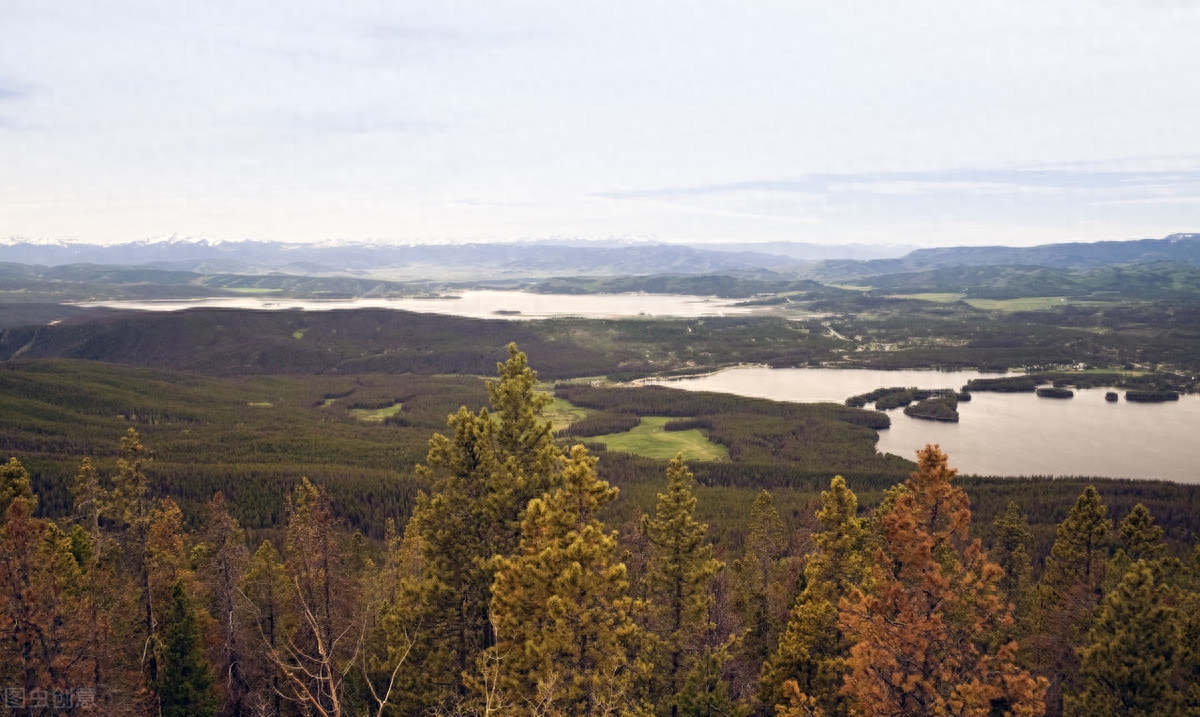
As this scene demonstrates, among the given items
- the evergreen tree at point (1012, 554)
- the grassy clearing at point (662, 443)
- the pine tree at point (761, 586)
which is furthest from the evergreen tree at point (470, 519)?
the grassy clearing at point (662, 443)

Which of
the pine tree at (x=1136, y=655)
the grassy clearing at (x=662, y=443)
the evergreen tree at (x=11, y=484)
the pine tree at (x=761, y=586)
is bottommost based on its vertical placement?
the grassy clearing at (x=662, y=443)

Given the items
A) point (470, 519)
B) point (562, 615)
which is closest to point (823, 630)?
point (562, 615)

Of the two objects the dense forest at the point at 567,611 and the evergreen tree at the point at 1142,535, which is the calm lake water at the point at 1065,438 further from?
the dense forest at the point at 567,611

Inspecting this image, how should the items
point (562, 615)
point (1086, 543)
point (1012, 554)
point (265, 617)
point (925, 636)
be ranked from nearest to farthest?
1. point (925, 636)
2. point (562, 615)
3. point (1086, 543)
4. point (265, 617)
5. point (1012, 554)

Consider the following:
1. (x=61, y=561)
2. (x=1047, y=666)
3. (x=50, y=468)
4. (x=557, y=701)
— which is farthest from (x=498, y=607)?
(x=50, y=468)

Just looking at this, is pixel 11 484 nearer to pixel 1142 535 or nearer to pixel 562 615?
pixel 562 615

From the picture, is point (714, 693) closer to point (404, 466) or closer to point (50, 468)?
point (404, 466)

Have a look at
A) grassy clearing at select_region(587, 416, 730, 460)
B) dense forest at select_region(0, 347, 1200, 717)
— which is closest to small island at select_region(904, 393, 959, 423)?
grassy clearing at select_region(587, 416, 730, 460)
